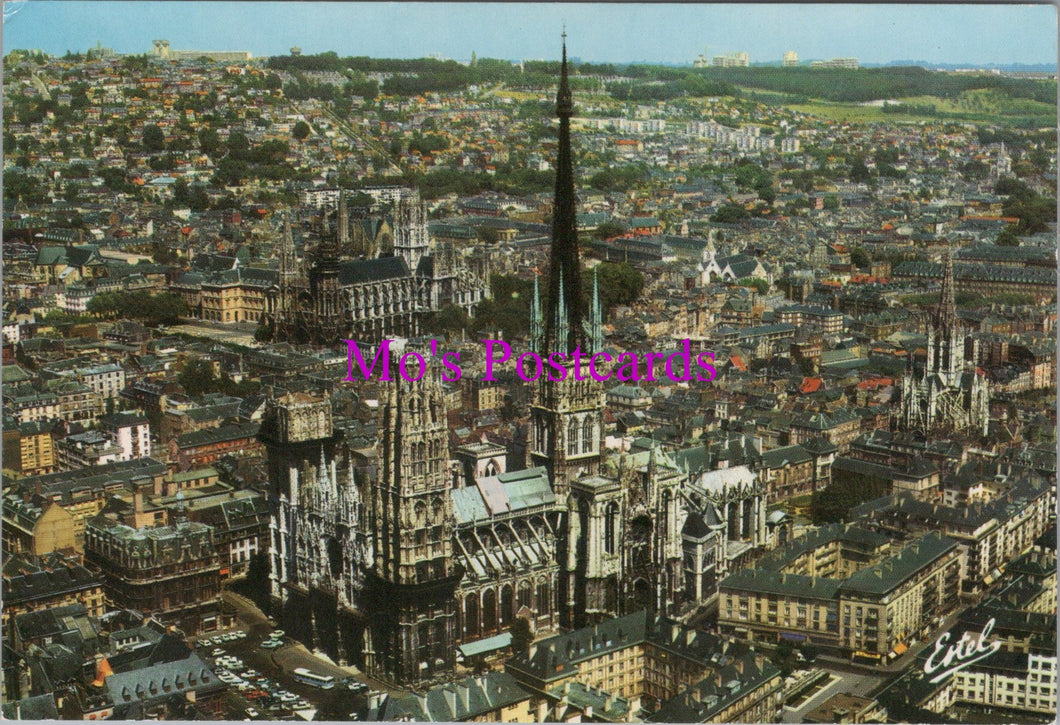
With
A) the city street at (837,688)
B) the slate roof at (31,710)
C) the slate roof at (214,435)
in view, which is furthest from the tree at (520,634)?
the slate roof at (214,435)

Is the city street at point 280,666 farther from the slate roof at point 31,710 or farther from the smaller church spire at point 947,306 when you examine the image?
the smaller church spire at point 947,306

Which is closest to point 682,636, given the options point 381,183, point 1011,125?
point 1011,125

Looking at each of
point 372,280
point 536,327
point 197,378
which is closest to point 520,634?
point 536,327

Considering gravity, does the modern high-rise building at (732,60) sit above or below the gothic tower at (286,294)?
above

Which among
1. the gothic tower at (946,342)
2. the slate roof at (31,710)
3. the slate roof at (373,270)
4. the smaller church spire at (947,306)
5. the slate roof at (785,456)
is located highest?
the slate roof at (373,270)

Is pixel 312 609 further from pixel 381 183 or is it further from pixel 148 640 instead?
pixel 381 183

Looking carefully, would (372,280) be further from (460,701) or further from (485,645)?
(460,701)
